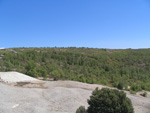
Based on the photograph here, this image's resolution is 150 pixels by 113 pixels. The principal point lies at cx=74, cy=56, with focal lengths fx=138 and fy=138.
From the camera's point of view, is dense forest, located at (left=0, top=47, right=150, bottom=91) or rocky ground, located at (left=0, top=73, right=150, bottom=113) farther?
dense forest, located at (left=0, top=47, right=150, bottom=91)

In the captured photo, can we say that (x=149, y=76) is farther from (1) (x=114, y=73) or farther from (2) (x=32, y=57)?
(2) (x=32, y=57)

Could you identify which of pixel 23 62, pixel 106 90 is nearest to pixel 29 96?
pixel 106 90

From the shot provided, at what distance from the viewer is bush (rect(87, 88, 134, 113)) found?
8352 mm

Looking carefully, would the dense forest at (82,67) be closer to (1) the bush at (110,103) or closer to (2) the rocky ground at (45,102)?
(2) the rocky ground at (45,102)

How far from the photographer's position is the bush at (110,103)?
27.4 ft

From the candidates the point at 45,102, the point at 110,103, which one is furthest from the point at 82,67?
the point at 110,103

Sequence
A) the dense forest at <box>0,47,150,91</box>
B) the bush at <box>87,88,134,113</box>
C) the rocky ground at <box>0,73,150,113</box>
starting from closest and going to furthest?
1. the bush at <box>87,88,134,113</box>
2. the rocky ground at <box>0,73,150,113</box>
3. the dense forest at <box>0,47,150,91</box>

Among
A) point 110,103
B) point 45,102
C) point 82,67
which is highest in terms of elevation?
point 110,103

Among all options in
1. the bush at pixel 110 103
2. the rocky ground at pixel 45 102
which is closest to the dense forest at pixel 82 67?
the rocky ground at pixel 45 102

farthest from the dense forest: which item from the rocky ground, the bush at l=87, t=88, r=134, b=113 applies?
the bush at l=87, t=88, r=134, b=113

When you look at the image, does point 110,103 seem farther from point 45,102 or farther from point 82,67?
point 82,67

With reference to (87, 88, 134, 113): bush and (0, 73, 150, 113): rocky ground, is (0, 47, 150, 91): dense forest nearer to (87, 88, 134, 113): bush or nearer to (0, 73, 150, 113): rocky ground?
(0, 73, 150, 113): rocky ground

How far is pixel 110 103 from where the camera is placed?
8344 millimetres

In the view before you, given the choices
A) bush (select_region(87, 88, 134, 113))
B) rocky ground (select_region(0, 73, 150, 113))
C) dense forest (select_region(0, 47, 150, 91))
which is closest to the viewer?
bush (select_region(87, 88, 134, 113))
